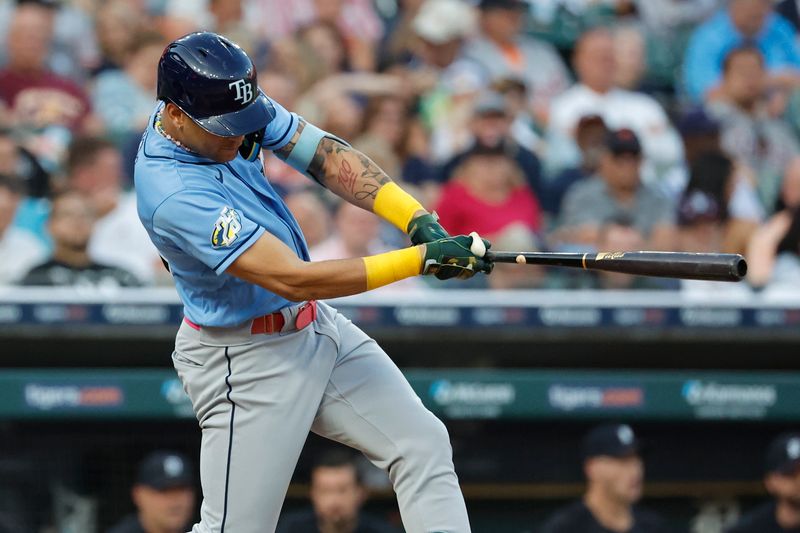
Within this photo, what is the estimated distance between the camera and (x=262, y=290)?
346 cm

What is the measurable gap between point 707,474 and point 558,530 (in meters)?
0.88

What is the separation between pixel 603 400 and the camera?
564 cm

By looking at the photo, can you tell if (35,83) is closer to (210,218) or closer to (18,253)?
(18,253)

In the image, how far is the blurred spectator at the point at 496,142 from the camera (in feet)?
20.7

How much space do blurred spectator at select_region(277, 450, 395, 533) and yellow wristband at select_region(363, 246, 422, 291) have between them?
2.29 metres

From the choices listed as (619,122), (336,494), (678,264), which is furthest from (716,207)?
(678,264)

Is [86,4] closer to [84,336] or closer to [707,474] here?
[84,336]

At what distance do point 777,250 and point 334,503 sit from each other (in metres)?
2.32

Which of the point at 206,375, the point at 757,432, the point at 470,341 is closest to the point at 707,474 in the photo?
the point at 757,432

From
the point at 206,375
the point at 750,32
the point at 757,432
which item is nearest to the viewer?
the point at 206,375

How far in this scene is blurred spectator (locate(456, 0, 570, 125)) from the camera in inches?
284

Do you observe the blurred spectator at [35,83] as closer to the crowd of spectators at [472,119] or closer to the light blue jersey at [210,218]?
the crowd of spectators at [472,119]

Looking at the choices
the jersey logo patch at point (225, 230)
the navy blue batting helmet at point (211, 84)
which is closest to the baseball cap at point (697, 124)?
the navy blue batting helmet at point (211, 84)

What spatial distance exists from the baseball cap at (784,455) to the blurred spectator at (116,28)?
3669 millimetres
